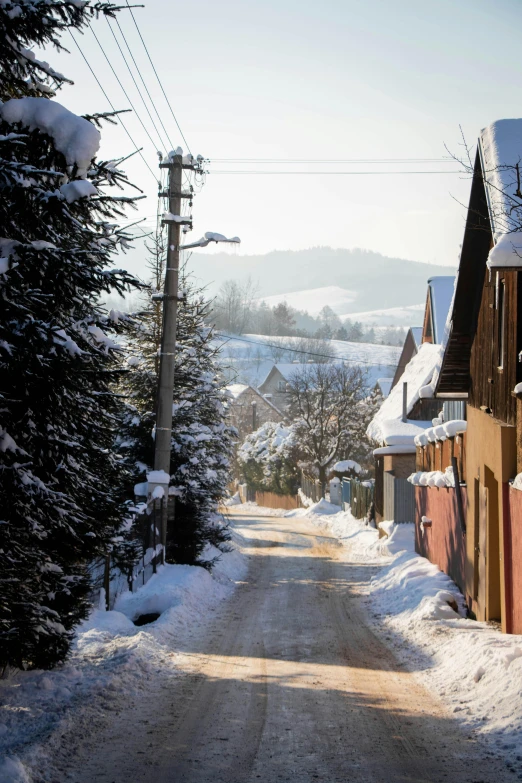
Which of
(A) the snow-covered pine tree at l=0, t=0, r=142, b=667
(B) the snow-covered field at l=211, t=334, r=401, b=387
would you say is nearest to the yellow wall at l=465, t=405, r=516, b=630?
(A) the snow-covered pine tree at l=0, t=0, r=142, b=667

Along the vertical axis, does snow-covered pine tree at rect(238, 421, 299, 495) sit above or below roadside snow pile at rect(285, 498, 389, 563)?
above

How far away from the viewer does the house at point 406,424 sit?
25.5m

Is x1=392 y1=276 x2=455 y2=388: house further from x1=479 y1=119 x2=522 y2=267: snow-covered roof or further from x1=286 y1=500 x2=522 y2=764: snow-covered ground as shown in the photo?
x1=479 y1=119 x2=522 y2=267: snow-covered roof

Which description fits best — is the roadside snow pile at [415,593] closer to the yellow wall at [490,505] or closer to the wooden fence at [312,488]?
the yellow wall at [490,505]

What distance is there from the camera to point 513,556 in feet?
33.4

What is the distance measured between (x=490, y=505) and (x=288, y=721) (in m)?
5.59

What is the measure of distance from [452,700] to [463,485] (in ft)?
→ 21.7

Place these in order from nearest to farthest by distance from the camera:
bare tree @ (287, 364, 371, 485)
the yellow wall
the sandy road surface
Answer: the sandy road surface, the yellow wall, bare tree @ (287, 364, 371, 485)

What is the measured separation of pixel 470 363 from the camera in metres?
13.9

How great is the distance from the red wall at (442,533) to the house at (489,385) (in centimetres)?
4

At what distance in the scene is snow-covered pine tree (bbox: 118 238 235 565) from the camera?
18.0m

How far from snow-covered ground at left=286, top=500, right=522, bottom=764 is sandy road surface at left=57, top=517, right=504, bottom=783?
0.25 m

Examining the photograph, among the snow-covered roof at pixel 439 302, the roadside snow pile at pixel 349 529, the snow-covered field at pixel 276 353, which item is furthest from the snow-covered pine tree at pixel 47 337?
the snow-covered field at pixel 276 353

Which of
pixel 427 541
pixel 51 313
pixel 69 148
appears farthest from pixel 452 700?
pixel 427 541
